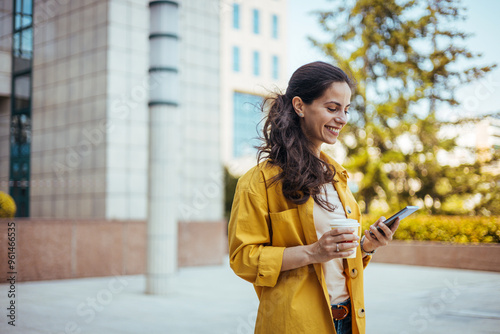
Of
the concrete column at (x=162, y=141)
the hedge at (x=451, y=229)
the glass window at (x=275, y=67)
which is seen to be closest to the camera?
the concrete column at (x=162, y=141)

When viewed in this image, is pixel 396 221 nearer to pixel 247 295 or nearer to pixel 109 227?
pixel 247 295

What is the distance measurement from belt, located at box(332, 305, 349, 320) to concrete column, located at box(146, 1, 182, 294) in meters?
6.48

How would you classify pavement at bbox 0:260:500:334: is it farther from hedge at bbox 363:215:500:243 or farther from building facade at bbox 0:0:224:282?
building facade at bbox 0:0:224:282

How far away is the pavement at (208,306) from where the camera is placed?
591cm

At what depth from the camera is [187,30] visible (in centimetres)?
1300

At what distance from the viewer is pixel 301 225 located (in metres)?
1.91

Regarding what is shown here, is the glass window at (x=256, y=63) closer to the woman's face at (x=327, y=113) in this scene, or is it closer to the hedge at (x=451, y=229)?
the hedge at (x=451, y=229)

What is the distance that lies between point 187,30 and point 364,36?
20.2 ft

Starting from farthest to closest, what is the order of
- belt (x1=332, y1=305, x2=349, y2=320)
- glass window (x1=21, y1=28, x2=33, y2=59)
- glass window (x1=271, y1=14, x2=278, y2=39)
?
1. glass window (x1=271, y1=14, x2=278, y2=39)
2. glass window (x1=21, y1=28, x2=33, y2=59)
3. belt (x1=332, y1=305, x2=349, y2=320)

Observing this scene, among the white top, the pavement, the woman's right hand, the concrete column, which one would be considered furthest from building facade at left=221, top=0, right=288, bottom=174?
the woman's right hand

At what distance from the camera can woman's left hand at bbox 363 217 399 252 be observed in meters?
2.00

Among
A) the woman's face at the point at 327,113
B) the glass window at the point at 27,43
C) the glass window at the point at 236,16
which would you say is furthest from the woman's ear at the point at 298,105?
the glass window at the point at 236,16

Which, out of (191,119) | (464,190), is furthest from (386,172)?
(191,119)

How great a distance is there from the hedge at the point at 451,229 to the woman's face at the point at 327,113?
9.16 metres
